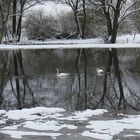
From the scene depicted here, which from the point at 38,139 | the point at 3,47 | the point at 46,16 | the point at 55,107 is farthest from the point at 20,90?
the point at 46,16

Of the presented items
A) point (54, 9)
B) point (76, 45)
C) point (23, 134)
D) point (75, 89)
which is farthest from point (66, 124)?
point (54, 9)

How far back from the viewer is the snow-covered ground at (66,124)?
7910mm

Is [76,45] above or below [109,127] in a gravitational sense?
above

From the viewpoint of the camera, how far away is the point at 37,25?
6275 cm

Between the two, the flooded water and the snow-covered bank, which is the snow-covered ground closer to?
the flooded water

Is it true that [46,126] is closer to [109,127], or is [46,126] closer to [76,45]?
[109,127]

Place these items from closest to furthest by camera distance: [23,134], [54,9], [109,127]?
[23,134]
[109,127]
[54,9]

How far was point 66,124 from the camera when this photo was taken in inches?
346

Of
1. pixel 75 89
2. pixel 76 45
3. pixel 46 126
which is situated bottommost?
pixel 75 89

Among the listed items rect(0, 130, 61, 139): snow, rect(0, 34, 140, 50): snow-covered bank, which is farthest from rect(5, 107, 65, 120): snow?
rect(0, 34, 140, 50): snow-covered bank

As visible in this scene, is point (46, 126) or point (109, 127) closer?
point (109, 127)

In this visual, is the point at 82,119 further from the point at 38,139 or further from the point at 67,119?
the point at 38,139

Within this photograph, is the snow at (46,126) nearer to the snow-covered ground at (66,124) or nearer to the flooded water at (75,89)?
the snow-covered ground at (66,124)

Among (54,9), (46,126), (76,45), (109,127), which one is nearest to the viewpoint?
(109,127)
